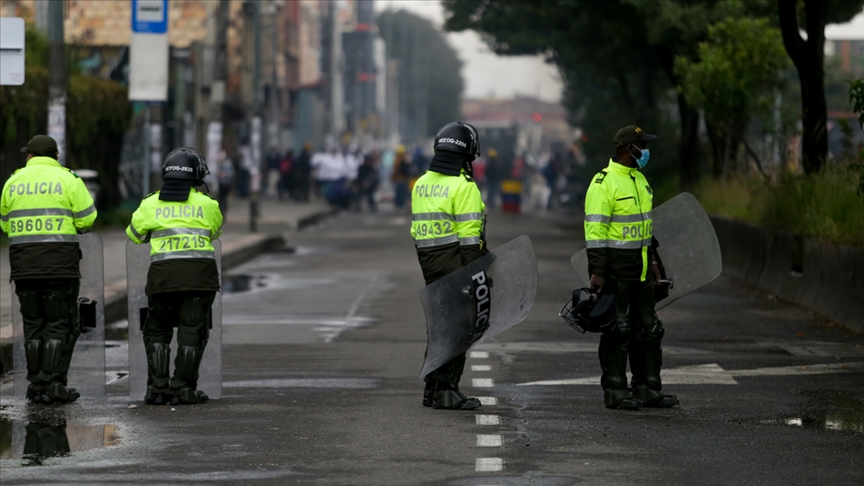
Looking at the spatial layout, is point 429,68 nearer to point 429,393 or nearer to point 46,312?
point 46,312

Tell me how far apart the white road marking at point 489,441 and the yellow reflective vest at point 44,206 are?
336 cm

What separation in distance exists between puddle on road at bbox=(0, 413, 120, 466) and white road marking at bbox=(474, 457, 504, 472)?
6.63ft

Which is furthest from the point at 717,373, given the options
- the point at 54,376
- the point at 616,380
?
the point at 54,376

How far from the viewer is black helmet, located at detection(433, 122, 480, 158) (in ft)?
32.0

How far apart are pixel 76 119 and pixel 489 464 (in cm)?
1993

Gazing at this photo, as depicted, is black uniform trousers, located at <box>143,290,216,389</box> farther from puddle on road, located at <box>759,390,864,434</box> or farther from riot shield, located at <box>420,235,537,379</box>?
puddle on road, located at <box>759,390,864,434</box>

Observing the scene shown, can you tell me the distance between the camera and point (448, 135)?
9.77 metres

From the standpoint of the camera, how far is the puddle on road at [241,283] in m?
19.6

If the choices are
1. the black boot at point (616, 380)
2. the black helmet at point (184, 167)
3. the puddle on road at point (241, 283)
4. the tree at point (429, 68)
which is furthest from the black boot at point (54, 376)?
the tree at point (429, 68)

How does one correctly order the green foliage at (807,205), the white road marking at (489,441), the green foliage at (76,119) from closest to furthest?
1. the white road marking at (489,441)
2. the green foliage at (807,205)
3. the green foliage at (76,119)

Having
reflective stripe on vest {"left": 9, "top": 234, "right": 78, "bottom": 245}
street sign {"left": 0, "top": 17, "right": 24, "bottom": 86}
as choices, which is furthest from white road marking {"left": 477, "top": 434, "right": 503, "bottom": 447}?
street sign {"left": 0, "top": 17, "right": 24, "bottom": 86}

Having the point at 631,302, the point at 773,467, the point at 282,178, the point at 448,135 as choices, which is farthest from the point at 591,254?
the point at 282,178

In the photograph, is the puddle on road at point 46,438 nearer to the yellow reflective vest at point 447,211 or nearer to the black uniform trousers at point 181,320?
the black uniform trousers at point 181,320

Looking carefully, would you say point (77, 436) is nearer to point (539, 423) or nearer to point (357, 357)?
point (539, 423)
